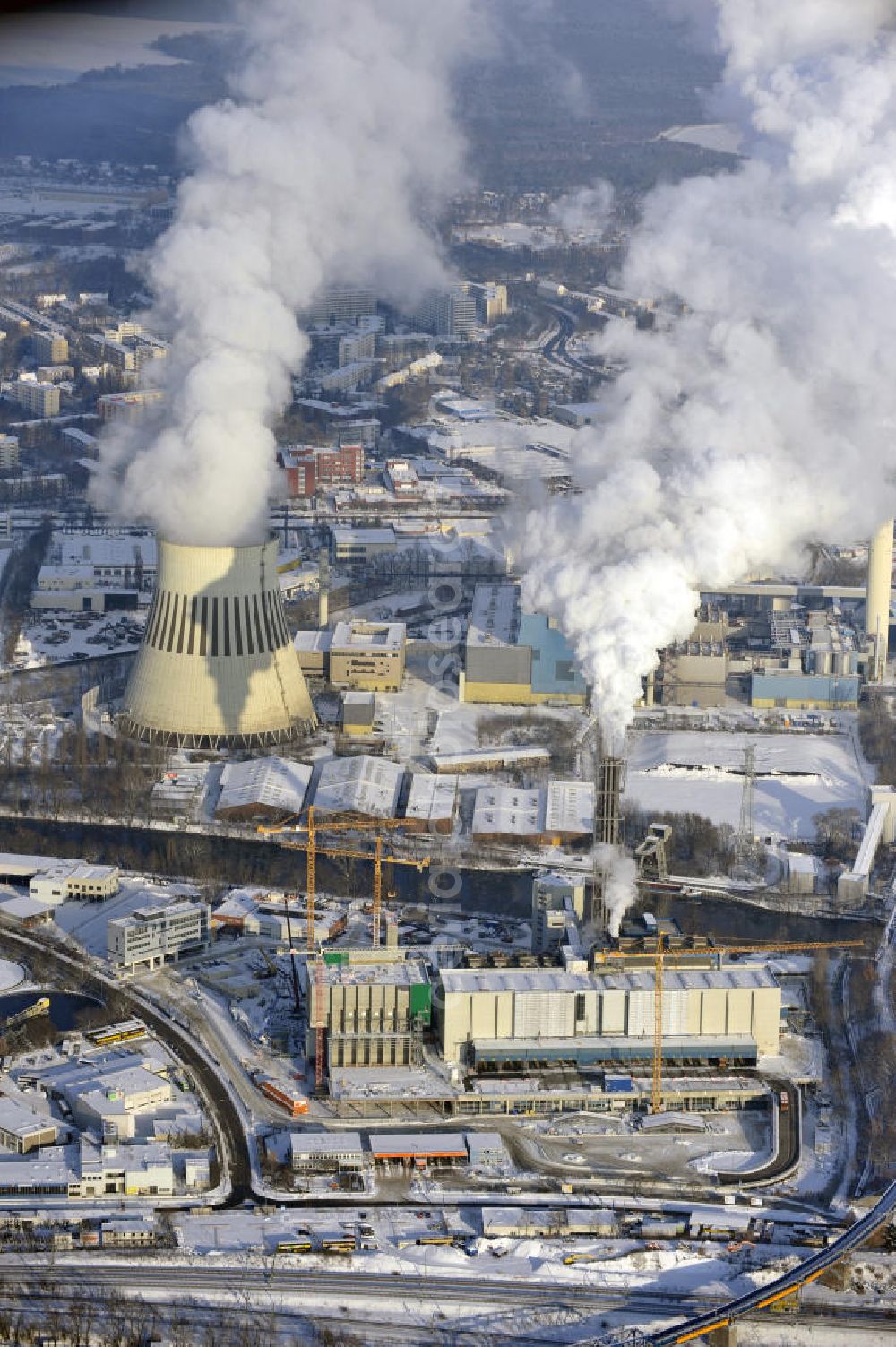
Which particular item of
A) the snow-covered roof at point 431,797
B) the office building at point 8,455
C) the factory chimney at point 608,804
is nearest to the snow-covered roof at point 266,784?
the snow-covered roof at point 431,797

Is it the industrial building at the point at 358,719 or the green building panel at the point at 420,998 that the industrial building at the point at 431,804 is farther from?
the green building panel at the point at 420,998

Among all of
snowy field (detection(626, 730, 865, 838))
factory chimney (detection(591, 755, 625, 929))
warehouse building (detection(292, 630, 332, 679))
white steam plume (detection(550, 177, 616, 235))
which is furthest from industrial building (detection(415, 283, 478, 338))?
factory chimney (detection(591, 755, 625, 929))

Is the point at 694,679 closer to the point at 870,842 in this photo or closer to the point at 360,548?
the point at 870,842

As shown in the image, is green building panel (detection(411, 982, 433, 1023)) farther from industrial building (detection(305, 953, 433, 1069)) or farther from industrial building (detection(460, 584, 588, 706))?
industrial building (detection(460, 584, 588, 706))

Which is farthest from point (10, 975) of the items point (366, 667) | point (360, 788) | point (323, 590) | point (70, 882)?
point (323, 590)

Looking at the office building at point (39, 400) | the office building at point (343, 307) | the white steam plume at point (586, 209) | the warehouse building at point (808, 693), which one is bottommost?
the warehouse building at point (808, 693)
